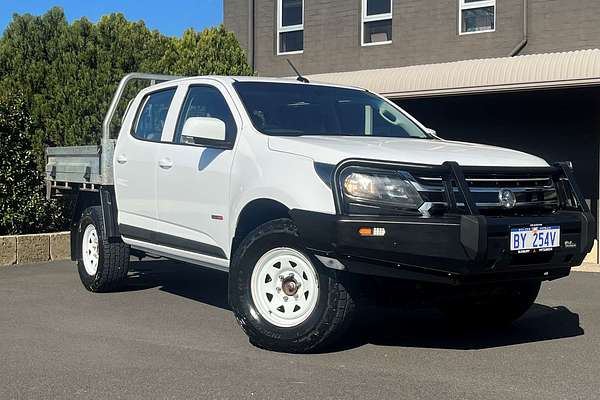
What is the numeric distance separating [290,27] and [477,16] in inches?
156

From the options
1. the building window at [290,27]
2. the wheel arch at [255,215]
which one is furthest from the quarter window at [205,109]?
the building window at [290,27]

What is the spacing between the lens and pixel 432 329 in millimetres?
6598

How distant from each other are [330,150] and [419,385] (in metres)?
1.57

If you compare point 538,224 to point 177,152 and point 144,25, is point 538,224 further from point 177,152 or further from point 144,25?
point 144,25

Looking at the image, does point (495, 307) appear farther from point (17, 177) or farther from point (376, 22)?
point (376, 22)

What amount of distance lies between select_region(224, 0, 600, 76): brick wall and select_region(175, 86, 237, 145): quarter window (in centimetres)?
740

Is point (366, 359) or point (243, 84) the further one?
point (243, 84)

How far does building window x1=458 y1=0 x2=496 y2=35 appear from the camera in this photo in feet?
43.8

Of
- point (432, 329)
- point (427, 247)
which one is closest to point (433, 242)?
point (427, 247)

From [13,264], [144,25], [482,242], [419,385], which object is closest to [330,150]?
[482,242]

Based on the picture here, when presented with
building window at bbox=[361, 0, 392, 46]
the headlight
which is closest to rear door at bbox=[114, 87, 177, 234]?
the headlight

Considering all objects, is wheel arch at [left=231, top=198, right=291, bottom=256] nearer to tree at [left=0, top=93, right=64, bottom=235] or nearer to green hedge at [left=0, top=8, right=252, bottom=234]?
tree at [left=0, top=93, right=64, bottom=235]

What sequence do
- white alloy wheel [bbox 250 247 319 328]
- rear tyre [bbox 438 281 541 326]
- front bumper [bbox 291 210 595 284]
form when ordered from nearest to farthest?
front bumper [bbox 291 210 595 284] < white alloy wheel [bbox 250 247 319 328] < rear tyre [bbox 438 281 541 326]

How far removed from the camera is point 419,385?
16.0 feet
